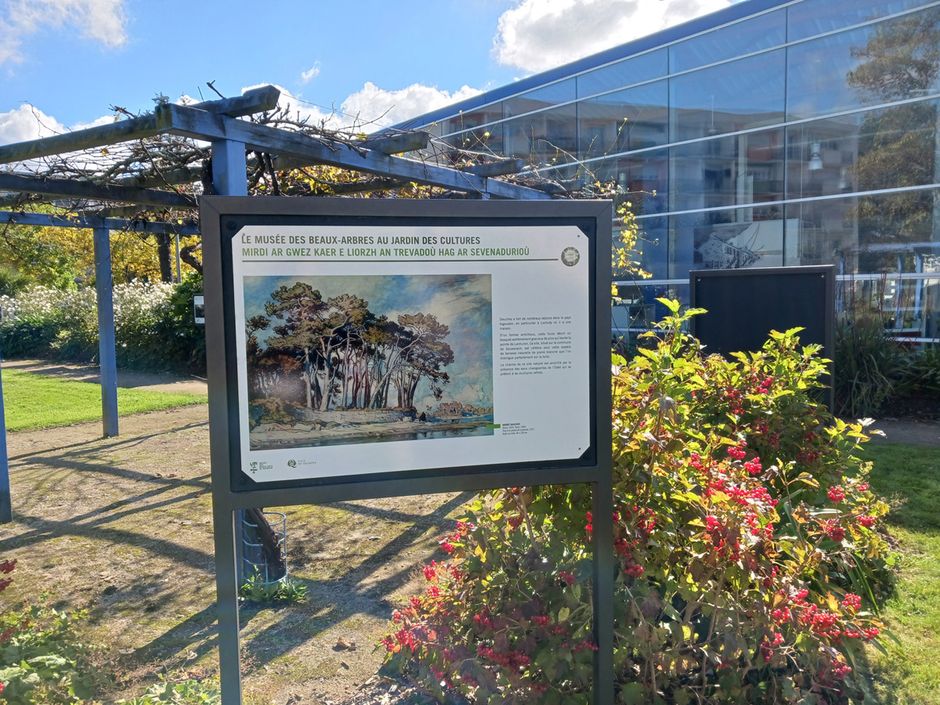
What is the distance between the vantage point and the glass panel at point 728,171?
1346 centimetres

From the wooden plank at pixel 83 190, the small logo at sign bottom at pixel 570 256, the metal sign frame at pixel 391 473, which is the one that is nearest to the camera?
the metal sign frame at pixel 391 473

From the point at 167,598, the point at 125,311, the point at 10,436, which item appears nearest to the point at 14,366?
the point at 125,311

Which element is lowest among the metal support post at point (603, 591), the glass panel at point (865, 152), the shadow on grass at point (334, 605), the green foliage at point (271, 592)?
the shadow on grass at point (334, 605)

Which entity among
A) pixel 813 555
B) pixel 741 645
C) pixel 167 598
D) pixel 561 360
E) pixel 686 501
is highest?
pixel 561 360

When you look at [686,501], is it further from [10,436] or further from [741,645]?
[10,436]

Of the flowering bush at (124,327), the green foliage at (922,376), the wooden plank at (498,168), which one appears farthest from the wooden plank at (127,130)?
the flowering bush at (124,327)

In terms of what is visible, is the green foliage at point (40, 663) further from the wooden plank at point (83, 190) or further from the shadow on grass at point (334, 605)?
the wooden plank at point (83, 190)

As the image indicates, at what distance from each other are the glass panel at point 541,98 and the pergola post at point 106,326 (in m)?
10.7

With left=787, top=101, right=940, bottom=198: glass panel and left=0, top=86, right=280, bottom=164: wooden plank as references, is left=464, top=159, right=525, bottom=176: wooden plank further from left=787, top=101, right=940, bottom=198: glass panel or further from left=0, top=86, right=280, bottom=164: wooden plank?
left=787, top=101, right=940, bottom=198: glass panel

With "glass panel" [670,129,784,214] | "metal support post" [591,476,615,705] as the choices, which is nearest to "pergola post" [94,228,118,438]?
"metal support post" [591,476,615,705]

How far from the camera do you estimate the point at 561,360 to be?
8.11 ft

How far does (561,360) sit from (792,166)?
12.4 meters

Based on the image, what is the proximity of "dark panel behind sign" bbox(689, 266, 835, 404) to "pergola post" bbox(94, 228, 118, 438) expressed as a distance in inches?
243

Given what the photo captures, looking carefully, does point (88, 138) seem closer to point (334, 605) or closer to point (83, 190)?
point (83, 190)
